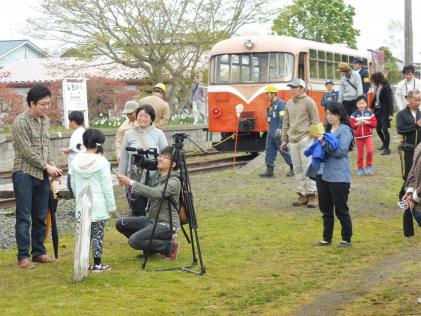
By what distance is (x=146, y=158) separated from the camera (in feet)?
29.4

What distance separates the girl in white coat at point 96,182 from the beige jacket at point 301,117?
4.93 metres

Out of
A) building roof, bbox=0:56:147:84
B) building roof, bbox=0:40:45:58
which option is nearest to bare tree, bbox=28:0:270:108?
building roof, bbox=0:56:147:84

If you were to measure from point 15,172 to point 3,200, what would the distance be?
6.49 m

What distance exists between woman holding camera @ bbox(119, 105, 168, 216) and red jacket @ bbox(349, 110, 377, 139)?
654cm

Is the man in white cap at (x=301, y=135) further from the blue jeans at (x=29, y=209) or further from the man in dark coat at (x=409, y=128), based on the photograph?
the blue jeans at (x=29, y=209)

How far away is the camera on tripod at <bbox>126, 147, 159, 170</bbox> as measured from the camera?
8.80 meters

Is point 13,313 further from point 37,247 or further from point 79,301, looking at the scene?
point 37,247

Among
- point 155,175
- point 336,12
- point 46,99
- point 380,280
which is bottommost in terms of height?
point 380,280

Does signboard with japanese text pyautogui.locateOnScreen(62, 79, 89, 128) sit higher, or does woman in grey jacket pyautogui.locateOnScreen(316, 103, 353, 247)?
signboard with japanese text pyautogui.locateOnScreen(62, 79, 89, 128)

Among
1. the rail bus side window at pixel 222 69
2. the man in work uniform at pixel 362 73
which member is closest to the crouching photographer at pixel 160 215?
the man in work uniform at pixel 362 73

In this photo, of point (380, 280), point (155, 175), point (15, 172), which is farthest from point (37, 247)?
point (380, 280)

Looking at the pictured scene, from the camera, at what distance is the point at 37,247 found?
9.04 metres

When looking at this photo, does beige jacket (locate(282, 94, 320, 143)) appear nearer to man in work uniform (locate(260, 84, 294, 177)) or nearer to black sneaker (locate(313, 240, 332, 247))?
man in work uniform (locate(260, 84, 294, 177))

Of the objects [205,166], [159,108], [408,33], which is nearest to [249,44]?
[205,166]
